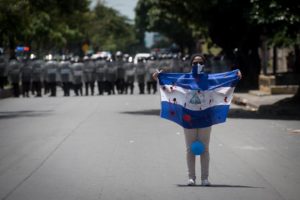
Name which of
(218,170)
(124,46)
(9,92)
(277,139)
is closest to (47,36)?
(9,92)

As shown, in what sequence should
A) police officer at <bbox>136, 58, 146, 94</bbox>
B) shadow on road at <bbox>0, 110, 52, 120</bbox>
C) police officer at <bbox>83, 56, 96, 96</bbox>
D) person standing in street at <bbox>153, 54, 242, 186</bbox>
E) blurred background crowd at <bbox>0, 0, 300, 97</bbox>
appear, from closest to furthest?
person standing in street at <bbox>153, 54, 242, 186</bbox> → shadow on road at <bbox>0, 110, 52, 120</bbox> → blurred background crowd at <bbox>0, 0, 300, 97</bbox> → police officer at <bbox>136, 58, 146, 94</bbox> → police officer at <bbox>83, 56, 96, 96</bbox>

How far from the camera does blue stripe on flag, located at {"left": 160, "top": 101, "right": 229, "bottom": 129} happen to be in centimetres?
1112

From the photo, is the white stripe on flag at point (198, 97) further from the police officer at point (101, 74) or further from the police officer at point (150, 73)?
the police officer at point (101, 74)

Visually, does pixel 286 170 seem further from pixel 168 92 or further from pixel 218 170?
pixel 168 92

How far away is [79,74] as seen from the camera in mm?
41406

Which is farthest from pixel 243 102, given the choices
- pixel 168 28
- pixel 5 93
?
pixel 168 28

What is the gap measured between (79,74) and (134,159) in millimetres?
27560

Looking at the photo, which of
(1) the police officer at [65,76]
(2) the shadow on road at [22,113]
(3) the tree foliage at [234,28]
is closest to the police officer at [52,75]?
(1) the police officer at [65,76]

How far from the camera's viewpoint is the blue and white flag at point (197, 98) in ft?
36.8

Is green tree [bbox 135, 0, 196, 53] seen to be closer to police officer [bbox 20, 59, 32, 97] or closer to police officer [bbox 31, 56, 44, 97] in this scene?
police officer [bbox 31, 56, 44, 97]

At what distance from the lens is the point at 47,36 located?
6381cm

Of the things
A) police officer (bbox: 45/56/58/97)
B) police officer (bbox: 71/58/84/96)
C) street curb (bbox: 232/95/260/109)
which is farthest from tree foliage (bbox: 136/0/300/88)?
police officer (bbox: 45/56/58/97)

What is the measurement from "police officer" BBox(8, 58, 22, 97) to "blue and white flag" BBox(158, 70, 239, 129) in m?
29.6

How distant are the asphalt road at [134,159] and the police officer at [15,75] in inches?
634
